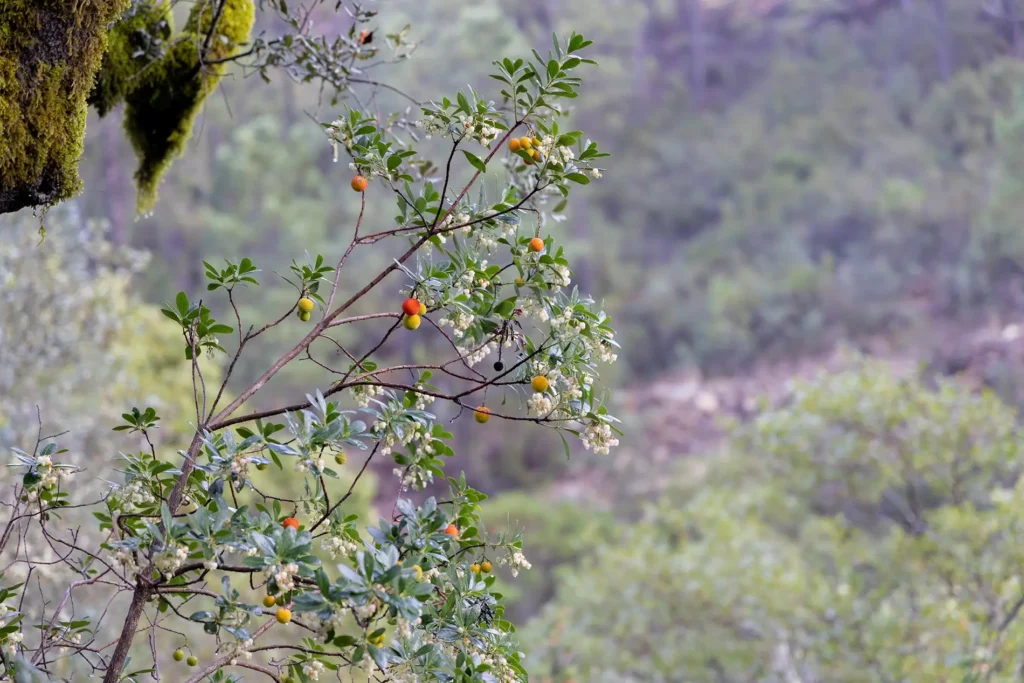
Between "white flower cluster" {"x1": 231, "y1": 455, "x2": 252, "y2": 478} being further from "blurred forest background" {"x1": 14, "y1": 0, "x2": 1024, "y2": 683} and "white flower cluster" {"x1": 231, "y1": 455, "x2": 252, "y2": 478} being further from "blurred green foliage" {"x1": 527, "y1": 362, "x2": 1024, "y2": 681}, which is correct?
"blurred green foliage" {"x1": 527, "y1": 362, "x2": 1024, "y2": 681}

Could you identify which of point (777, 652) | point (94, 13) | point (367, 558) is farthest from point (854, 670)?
point (94, 13)

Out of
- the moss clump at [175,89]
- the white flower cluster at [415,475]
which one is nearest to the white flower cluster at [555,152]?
the white flower cluster at [415,475]

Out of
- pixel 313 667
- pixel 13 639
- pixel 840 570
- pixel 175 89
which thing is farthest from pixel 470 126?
pixel 840 570

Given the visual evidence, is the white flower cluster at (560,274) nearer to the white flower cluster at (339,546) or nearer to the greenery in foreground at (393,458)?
the greenery in foreground at (393,458)

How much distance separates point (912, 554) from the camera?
4.55 metres

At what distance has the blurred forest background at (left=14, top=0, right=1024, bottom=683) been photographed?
4.52 metres

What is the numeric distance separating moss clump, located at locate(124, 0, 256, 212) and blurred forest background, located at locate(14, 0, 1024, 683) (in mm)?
803

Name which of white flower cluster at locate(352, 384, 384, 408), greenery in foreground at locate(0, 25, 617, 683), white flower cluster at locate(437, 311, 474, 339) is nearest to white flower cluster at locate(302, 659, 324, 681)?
greenery in foreground at locate(0, 25, 617, 683)

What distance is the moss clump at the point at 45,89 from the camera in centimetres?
124

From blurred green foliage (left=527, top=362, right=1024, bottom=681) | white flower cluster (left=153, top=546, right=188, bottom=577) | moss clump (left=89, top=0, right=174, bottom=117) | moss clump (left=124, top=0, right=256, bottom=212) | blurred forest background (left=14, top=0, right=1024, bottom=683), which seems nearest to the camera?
white flower cluster (left=153, top=546, right=188, bottom=577)

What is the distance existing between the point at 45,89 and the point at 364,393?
0.63 m

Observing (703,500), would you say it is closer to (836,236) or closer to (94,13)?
(94,13)

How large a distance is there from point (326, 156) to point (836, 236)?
26.5ft

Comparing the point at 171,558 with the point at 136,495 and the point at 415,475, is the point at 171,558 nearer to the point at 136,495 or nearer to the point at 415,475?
the point at 136,495
